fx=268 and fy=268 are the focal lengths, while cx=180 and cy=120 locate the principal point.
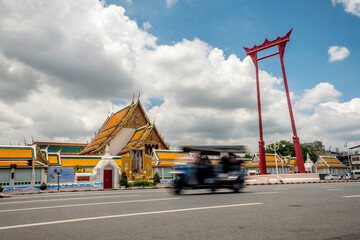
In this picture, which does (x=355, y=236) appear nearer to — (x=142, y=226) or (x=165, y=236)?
(x=165, y=236)

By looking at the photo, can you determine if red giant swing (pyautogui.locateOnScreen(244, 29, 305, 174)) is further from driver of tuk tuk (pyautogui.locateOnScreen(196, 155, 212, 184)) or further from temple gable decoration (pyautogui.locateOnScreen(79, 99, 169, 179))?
driver of tuk tuk (pyautogui.locateOnScreen(196, 155, 212, 184))

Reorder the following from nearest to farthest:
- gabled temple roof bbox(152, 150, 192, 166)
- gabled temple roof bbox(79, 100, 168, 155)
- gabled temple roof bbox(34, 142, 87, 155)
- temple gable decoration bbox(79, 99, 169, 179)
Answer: temple gable decoration bbox(79, 99, 169, 179) → gabled temple roof bbox(152, 150, 192, 166) → gabled temple roof bbox(79, 100, 168, 155) → gabled temple roof bbox(34, 142, 87, 155)

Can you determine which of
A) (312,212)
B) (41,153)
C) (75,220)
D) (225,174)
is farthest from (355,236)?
(41,153)

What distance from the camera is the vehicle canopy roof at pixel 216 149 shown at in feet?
38.7

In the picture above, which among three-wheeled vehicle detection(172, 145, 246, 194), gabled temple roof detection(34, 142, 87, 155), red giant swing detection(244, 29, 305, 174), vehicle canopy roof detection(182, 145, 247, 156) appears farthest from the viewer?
gabled temple roof detection(34, 142, 87, 155)

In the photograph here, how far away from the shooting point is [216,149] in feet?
39.4

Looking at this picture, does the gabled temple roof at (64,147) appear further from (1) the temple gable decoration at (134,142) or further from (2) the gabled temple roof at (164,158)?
(2) the gabled temple roof at (164,158)

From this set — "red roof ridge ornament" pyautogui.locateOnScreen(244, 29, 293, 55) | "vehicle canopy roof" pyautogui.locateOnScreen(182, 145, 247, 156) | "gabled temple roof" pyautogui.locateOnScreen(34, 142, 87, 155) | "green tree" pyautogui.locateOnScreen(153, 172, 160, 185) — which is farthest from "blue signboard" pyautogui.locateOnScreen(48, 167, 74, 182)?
"red roof ridge ornament" pyautogui.locateOnScreen(244, 29, 293, 55)

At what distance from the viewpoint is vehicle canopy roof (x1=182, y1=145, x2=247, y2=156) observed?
1180 centimetres

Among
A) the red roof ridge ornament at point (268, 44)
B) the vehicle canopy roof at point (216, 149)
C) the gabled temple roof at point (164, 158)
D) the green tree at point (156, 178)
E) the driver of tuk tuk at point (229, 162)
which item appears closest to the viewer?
the vehicle canopy roof at point (216, 149)

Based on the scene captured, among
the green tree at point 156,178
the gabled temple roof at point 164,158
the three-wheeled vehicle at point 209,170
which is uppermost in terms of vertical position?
the gabled temple roof at point 164,158

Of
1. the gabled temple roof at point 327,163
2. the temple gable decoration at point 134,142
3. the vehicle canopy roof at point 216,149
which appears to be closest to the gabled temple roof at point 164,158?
the temple gable decoration at point 134,142

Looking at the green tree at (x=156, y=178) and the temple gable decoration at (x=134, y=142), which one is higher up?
the temple gable decoration at (x=134, y=142)

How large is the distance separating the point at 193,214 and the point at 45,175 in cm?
2815
